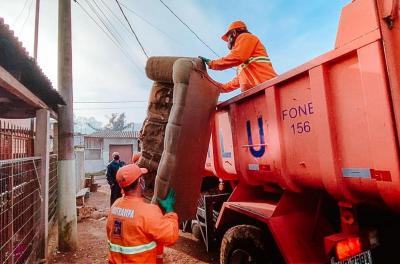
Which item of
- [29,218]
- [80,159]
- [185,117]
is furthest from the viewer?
[80,159]

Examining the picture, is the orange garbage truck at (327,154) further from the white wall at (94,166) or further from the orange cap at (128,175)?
the white wall at (94,166)

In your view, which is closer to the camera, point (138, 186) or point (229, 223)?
point (138, 186)

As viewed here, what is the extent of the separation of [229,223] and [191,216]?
469 millimetres

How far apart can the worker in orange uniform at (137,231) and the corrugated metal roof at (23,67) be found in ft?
6.62

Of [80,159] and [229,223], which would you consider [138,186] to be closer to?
[229,223]

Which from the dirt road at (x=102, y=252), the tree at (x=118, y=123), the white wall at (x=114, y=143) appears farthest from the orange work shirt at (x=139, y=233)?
the tree at (x=118, y=123)

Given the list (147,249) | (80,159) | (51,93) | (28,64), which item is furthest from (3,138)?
(80,159)

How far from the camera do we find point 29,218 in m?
4.84

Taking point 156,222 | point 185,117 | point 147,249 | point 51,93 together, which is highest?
point 51,93

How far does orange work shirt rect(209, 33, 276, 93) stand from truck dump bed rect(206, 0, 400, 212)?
2.68 ft

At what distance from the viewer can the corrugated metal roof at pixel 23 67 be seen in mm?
3176

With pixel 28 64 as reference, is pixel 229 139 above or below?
below

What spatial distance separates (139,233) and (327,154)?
1.55 meters

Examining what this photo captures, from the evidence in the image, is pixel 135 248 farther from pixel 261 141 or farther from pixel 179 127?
pixel 261 141
